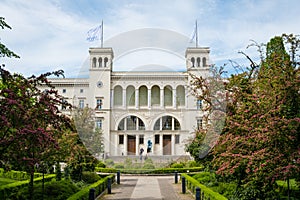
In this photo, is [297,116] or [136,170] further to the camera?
[136,170]

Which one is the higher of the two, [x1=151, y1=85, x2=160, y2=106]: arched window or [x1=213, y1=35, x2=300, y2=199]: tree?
[x1=151, y1=85, x2=160, y2=106]: arched window

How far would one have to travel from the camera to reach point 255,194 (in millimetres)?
11328

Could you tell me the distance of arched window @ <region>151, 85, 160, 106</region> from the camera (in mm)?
47406

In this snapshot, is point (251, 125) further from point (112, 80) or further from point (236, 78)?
point (112, 80)

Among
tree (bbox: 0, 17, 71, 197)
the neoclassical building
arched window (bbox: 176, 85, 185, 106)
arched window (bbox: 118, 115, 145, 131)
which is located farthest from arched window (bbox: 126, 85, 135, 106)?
tree (bbox: 0, 17, 71, 197)

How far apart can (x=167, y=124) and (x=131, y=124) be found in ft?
17.8

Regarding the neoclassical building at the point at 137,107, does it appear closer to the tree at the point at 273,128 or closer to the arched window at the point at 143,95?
the arched window at the point at 143,95

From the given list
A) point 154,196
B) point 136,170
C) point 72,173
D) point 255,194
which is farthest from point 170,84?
point 255,194

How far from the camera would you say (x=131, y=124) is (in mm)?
50531

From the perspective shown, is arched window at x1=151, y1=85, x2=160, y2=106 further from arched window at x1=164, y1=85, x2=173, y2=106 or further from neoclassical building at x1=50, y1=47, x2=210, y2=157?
arched window at x1=164, y1=85, x2=173, y2=106

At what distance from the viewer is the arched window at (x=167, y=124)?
4889 cm

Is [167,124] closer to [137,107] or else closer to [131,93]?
[131,93]

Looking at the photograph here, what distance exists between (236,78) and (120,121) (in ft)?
120

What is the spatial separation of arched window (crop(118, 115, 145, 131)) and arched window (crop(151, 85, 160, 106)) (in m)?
3.47
